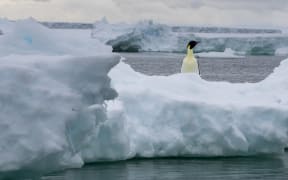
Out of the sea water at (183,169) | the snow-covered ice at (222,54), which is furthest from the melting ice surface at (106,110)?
the snow-covered ice at (222,54)

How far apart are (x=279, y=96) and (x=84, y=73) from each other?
6512 mm

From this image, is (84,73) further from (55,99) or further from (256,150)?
(256,150)

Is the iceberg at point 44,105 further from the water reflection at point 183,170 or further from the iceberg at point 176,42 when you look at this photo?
the iceberg at point 176,42

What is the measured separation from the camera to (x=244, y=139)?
11609 mm

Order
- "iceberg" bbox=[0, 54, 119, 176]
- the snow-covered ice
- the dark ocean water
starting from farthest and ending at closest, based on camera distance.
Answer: the snow-covered ice, the dark ocean water, "iceberg" bbox=[0, 54, 119, 176]

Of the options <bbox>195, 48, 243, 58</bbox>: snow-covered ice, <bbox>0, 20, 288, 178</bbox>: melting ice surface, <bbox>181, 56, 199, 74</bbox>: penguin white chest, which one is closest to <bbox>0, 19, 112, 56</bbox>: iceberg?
<bbox>0, 20, 288, 178</bbox>: melting ice surface

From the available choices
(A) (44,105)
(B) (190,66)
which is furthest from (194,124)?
(B) (190,66)

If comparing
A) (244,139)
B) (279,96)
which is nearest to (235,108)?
(244,139)

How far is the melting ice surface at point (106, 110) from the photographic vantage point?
279 inches

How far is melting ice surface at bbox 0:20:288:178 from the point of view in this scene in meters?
7.09

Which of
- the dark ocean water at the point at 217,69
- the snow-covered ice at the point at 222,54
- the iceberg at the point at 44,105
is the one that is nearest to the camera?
the iceberg at the point at 44,105

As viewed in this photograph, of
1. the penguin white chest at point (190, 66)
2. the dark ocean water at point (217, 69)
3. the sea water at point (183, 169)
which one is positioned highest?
the penguin white chest at point (190, 66)

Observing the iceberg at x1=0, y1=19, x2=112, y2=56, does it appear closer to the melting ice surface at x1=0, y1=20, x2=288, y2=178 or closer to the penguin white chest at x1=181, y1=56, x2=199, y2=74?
the melting ice surface at x1=0, y1=20, x2=288, y2=178

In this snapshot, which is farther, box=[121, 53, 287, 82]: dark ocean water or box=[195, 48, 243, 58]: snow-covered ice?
box=[195, 48, 243, 58]: snow-covered ice
